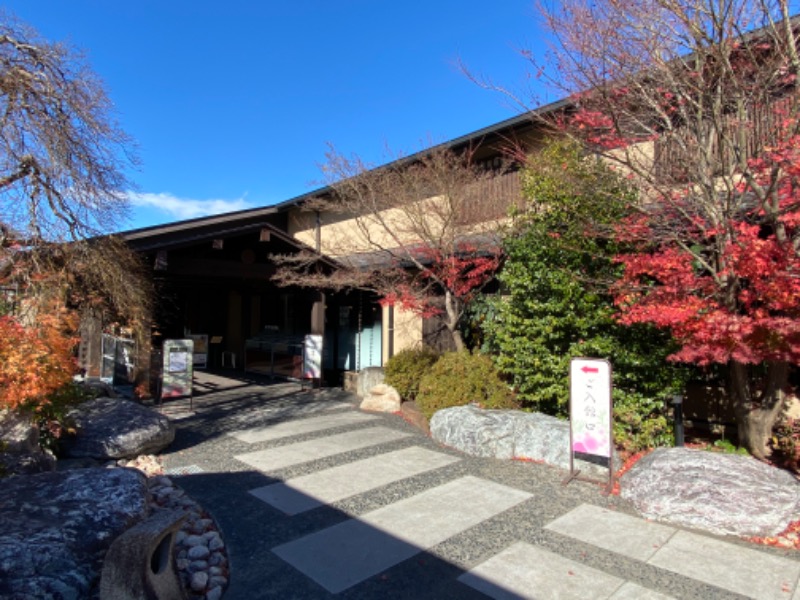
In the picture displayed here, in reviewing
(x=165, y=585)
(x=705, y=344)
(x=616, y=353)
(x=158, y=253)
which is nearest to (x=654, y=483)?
(x=705, y=344)

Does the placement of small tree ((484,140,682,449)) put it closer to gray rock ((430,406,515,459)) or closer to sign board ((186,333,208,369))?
gray rock ((430,406,515,459))

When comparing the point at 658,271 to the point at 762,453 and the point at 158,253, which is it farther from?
the point at 158,253

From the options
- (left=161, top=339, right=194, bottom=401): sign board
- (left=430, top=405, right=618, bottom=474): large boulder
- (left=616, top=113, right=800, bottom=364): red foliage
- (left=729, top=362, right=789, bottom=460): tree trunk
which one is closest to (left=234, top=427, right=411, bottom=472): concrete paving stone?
(left=430, top=405, right=618, bottom=474): large boulder

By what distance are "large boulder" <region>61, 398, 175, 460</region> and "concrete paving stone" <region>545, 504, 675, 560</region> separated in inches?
194

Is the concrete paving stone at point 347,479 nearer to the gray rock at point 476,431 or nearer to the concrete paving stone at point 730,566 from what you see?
the gray rock at point 476,431

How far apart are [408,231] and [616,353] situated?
4797 mm

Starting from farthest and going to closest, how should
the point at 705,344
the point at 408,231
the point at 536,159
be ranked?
the point at 408,231 → the point at 536,159 → the point at 705,344

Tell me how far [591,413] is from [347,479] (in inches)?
113

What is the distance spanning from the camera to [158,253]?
28.5 feet

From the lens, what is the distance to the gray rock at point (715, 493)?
4090 millimetres

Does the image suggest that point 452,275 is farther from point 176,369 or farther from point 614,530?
point 176,369

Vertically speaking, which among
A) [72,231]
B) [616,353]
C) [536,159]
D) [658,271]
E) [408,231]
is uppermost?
[536,159]

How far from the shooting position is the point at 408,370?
9648mm

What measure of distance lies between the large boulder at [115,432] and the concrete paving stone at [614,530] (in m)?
4.92
